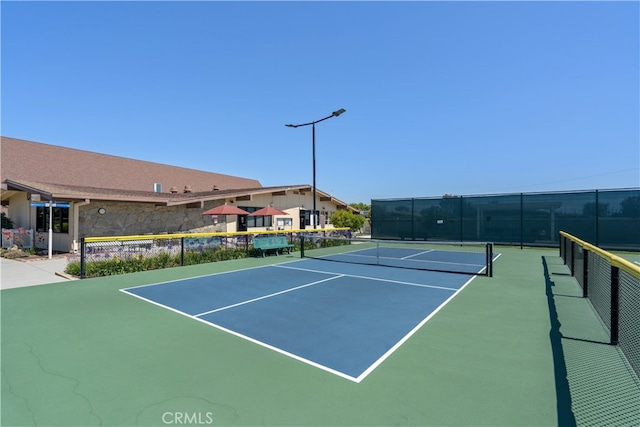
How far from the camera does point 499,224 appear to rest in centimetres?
1948

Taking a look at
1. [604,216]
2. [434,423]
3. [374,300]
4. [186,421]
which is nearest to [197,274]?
[374,300]

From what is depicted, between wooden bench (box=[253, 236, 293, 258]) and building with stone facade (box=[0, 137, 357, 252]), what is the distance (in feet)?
18.2

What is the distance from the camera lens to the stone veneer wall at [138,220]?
15117 mm

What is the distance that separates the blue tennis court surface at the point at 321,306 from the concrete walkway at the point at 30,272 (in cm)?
362

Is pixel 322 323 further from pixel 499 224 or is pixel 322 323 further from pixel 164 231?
pixel 499 224

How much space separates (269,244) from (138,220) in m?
8.05

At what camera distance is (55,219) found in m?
15.7

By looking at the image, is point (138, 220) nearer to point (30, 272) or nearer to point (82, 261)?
point (30, 272)

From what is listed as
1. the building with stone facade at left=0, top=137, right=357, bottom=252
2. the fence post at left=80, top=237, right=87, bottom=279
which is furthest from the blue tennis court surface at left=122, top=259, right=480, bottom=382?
the building with stone facade at left=0, top=137, right=357, bottom=252

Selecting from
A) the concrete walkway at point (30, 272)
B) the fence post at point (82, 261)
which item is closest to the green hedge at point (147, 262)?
the fence post at point (82, 261)

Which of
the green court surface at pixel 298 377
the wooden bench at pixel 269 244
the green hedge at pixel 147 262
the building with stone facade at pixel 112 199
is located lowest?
the green court surface at pixel 298 377

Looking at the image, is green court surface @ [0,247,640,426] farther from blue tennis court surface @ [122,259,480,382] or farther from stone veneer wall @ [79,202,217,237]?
stone veneer wall @ [79,202,217,237]

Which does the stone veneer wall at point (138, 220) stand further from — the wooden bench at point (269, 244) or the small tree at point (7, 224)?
the small tree at point (7, 224)

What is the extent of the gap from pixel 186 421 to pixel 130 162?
32.6 m
